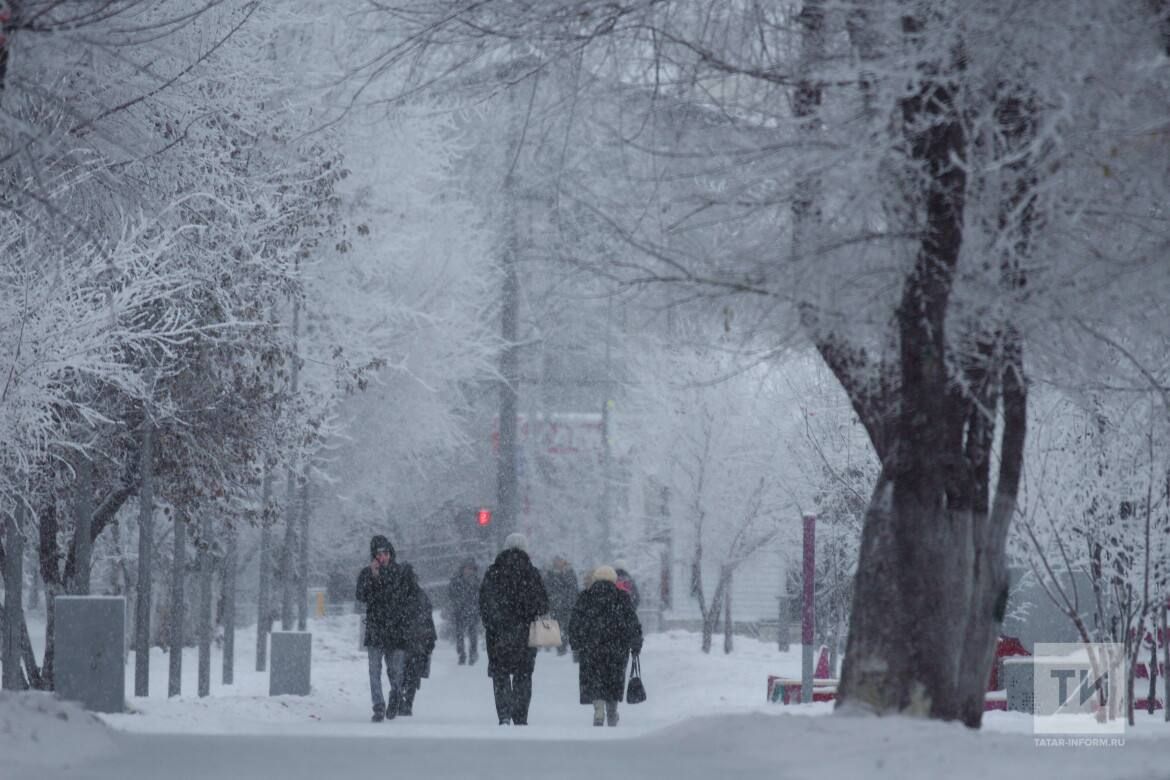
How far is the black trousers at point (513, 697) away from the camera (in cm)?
1531

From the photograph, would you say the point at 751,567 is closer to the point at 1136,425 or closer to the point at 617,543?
the point at 617,543

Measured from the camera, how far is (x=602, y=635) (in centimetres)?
1560

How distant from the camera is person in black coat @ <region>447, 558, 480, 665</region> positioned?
96.6 feet

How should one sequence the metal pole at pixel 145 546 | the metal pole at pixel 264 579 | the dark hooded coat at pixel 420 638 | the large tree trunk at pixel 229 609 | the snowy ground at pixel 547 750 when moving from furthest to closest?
the metal pole at pixel 264 579
the large tree trunk at pixel 229 609
the dark hooded coat at pixel 420 638
the metal pole at pixel 145 546
the snowy ground at pixel 547 750

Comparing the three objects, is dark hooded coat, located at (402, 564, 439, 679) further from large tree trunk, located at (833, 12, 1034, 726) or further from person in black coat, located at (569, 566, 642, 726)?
large tree trunk, located at (833, 12, 1034, 726)

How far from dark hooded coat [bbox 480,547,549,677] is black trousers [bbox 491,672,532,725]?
0.42 ft

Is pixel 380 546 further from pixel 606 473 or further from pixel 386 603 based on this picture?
pixel 606 473

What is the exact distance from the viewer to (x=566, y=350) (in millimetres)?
49750

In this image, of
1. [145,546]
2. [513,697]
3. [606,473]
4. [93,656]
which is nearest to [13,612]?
[145,546]

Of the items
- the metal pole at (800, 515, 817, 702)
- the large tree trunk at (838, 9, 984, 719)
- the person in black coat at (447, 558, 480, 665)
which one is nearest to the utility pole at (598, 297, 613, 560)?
the person in black coat at (447, 558, 480, 665)

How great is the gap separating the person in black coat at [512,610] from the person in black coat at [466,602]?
505 inches

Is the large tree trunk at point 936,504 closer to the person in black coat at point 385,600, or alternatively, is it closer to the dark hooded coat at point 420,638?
the person in black coat at point 385,600

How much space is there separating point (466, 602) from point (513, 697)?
47.4 feet

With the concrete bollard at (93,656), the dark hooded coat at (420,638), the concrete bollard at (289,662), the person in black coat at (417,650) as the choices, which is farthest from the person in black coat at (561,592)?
the concrete bollard at (93,656)
